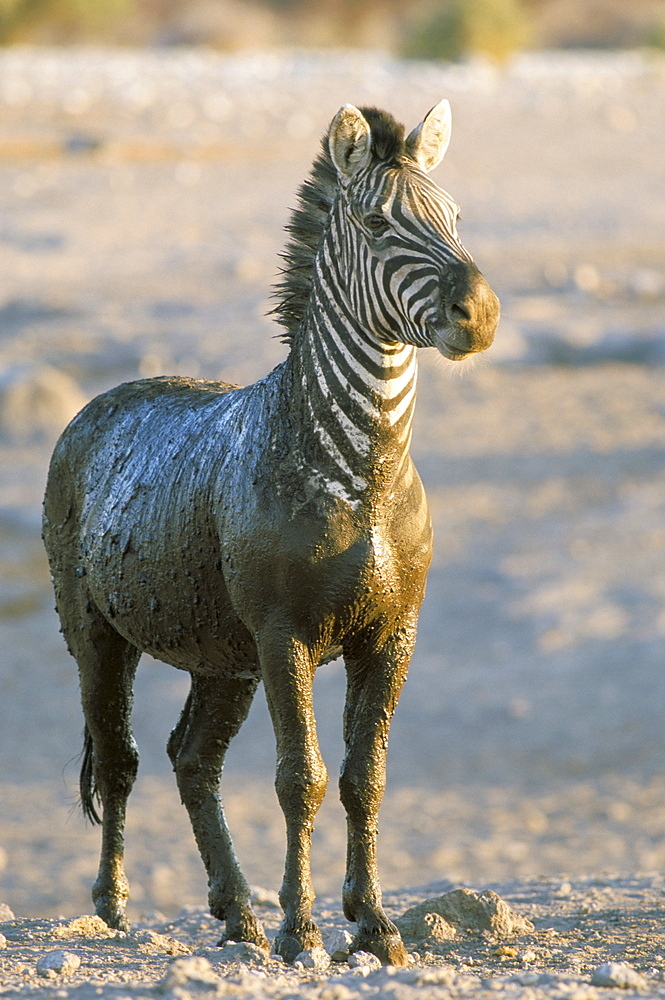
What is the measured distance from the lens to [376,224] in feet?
13.8

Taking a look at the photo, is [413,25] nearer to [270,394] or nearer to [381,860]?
[381,860]

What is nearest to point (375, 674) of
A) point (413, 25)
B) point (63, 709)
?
point (63, 709)

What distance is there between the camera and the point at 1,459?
13.2 m

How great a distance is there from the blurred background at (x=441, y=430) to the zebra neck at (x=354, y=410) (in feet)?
0.68

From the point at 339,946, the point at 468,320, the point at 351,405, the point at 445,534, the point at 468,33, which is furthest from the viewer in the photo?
the point at 468,33

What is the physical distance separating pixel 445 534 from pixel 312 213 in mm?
7952

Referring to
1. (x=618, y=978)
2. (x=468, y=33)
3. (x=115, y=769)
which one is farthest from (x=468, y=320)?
(x=468, y=33)

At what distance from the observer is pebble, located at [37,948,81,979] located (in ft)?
14.3

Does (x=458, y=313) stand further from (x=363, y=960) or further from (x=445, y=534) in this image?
(x=445, y=534)

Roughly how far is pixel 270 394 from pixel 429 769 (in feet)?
18.3

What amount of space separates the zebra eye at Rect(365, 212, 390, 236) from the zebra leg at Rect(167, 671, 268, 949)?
67.1 inches

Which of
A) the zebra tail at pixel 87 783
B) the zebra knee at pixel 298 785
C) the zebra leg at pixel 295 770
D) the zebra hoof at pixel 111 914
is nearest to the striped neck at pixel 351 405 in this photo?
the zebra leg at pixel 295 770

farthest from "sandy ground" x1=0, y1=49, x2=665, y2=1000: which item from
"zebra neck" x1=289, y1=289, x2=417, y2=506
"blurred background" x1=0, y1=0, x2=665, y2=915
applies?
"zebra neck" x1=289, y1=289, x2=417, y2=506

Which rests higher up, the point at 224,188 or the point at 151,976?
the point at 224,188
